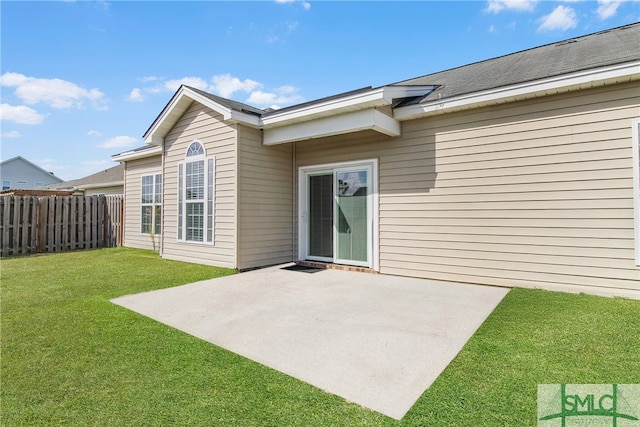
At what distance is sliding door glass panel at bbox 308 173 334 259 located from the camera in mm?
6902

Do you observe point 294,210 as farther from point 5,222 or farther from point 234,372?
point 5,222

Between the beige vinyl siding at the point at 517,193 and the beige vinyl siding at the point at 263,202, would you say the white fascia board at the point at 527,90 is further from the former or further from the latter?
the beige vinyl siding at the point at 263,202

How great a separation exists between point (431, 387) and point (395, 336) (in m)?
0.92

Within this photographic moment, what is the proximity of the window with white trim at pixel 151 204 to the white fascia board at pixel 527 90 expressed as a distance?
7.61m

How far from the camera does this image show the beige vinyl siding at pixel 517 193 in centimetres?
403

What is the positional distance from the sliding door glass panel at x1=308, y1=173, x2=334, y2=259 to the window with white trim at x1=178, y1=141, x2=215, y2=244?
226 cm

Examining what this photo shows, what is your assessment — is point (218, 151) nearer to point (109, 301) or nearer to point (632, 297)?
point (109, 301)

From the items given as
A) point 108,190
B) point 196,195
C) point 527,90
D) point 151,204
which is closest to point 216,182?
point 196,195

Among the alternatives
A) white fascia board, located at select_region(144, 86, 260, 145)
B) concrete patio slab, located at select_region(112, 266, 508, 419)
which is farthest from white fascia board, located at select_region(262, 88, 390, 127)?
concrete patio slab, located at select_region(112, 266, 508, 419)

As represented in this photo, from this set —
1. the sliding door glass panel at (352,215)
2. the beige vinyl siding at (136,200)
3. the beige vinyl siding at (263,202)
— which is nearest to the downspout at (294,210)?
the beige vinyl siding at (263,202)

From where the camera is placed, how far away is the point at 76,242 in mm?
9562

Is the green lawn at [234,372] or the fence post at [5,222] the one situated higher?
the fence post at [5,222]

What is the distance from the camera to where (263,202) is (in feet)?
22.1

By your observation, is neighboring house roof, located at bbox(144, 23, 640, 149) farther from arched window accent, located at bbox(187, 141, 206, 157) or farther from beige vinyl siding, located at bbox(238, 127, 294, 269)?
arched window accent, located at bbox(187, 141, 206, 157)
